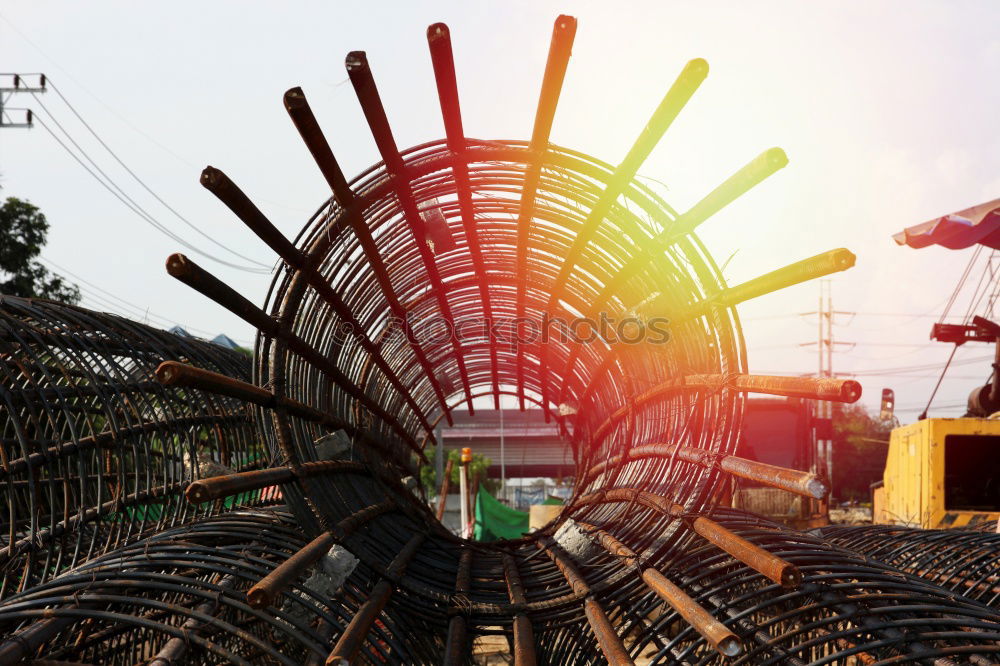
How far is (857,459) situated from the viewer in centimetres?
3334

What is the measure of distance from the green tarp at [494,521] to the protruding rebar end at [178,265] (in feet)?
48.6

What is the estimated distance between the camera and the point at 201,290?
10.1ft

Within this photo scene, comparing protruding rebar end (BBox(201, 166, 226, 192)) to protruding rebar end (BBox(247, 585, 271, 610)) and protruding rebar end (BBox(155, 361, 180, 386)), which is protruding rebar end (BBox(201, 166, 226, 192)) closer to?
protruding rebar end (BBox(155, 361, 180, 386))

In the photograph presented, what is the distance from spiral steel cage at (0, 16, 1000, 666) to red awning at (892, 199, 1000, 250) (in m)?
10.0

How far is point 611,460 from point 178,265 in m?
4.91

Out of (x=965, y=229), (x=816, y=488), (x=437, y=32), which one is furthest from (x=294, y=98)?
(x=965, y=229)

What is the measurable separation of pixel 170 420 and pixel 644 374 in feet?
13.4

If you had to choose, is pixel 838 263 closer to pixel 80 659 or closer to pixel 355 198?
pixel 355 198

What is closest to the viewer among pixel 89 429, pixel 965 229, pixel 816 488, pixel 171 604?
pixel 816 488

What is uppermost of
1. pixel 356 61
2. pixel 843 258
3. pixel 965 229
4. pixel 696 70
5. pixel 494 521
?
pixel 965 229

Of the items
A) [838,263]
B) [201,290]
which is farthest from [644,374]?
[201,290]

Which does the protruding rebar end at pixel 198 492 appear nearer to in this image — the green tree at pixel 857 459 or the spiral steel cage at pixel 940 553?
the spiral steel cage at pixel 940 553

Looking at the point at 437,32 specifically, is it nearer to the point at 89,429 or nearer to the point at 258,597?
the point at 258,597

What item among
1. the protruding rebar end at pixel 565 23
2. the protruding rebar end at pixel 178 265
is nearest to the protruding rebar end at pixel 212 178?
the protruding rebar end at pixel 178 265
